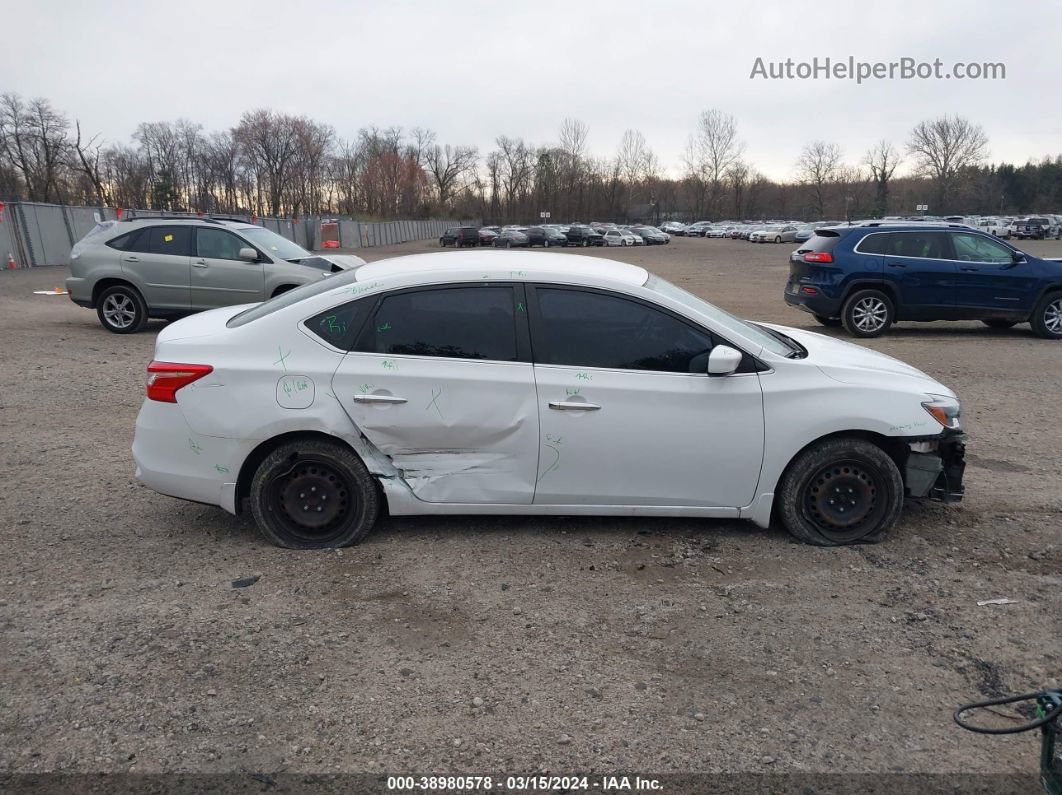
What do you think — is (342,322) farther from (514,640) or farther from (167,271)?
(167,271)

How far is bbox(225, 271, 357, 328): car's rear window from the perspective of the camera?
15.5ft

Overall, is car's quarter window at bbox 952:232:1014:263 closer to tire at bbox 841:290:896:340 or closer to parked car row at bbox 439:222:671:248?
tire at bbox 841:290:896:340

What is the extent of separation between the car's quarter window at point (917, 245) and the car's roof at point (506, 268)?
878cm

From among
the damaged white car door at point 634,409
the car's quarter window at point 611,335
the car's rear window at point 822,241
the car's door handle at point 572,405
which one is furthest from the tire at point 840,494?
the car's rear window at point 822,241

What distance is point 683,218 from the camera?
5187 inches

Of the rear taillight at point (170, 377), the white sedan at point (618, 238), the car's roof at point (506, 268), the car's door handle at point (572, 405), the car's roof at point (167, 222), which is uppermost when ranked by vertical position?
the white sedan at point (618, 238)

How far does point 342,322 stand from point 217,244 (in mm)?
9007

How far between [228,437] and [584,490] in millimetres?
1976

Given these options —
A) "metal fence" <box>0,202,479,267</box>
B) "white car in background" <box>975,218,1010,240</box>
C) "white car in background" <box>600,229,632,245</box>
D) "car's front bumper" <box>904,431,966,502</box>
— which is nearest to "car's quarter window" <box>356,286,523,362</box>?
"car's front bumper" <box>904,431,966,502</box>

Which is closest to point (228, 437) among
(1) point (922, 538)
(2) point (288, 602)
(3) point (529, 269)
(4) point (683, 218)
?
(2) point (288, 602)

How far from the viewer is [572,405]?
4.34 metres

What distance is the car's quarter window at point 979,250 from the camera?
1223 cm

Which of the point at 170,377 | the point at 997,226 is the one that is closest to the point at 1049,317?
the point at 170,377

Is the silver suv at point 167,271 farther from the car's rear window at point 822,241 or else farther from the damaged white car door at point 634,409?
the damaged white car door at point 634,409
